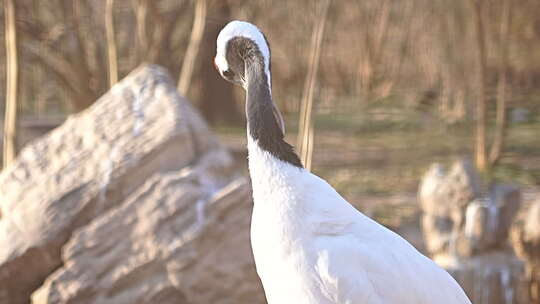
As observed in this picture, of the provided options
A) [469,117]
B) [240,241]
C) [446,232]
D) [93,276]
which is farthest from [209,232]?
[469,117]

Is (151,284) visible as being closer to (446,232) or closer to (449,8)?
(446,232)

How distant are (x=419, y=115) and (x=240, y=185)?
1290 centimetres

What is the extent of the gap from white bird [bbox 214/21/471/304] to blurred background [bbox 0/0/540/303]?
3009mm

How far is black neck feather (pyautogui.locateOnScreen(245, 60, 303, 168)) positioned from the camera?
3477mm

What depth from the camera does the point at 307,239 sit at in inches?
135

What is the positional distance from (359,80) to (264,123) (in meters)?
21.4

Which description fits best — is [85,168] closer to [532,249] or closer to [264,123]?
[264,123]

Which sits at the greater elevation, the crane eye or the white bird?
the crane eye

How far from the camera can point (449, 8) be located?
1794cm

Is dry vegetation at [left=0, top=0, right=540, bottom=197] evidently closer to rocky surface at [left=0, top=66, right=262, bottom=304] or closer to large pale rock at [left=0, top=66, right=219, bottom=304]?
large pale rock at [left=0, top=66, right=219, bottom=304]

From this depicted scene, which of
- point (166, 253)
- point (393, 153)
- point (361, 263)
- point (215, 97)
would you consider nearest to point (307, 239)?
point (361, 263)

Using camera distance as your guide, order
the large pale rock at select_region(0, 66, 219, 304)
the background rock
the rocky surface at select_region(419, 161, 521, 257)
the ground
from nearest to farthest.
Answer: the large pale rock at select_region(0, 66, 219, 304), the background rock, the rocky surface at select_region(419, 161, 521, 257), the ground

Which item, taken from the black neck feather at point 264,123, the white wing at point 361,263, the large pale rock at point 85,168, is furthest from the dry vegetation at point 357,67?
the white wing at point 361,263

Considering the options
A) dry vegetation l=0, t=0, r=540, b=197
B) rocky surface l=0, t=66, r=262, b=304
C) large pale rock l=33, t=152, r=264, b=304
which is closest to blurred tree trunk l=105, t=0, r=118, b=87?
dry vegetation l=0, t=0, r=540, b=197
